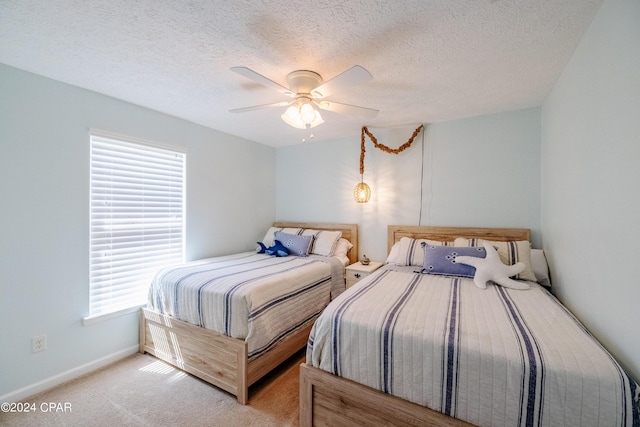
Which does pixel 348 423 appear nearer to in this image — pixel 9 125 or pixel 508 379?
pixel 508 379

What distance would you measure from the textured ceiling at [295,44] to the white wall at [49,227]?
190 mm

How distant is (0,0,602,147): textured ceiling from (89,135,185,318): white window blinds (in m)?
0.59

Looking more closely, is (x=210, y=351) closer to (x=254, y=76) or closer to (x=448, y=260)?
(x=254, y=76)

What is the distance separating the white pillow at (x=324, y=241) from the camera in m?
3.22

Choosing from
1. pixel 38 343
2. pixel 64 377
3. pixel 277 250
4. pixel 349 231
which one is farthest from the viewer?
pixel 349 231

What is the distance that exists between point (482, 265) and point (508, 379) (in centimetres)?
119

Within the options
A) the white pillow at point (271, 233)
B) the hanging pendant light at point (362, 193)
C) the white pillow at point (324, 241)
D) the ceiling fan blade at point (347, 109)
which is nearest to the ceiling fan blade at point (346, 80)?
the ceiling fan blade at point (347, 109)

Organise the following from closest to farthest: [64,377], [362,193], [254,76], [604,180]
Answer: [604,180]
[254,76]
[64,377]
[362,193]

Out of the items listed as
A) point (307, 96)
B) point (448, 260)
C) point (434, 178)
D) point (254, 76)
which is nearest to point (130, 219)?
point (254, 76)

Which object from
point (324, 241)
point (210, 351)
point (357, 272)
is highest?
point (324, 241)

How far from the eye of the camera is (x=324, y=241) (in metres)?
3.30

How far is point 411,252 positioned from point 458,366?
164 cm

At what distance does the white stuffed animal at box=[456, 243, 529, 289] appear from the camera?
1.91 m

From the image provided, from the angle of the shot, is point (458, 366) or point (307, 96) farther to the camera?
point (307, 96)
